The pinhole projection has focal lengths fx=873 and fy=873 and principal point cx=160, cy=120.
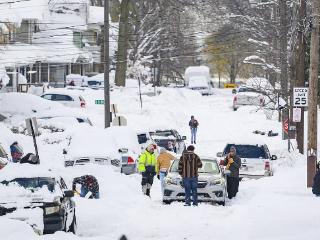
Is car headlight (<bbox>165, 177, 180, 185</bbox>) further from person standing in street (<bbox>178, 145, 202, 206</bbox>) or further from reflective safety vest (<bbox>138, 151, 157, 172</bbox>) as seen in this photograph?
reflective safety vest (<bbox>138, 151, 157, 172</bbox>)

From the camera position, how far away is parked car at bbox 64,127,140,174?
26.8m

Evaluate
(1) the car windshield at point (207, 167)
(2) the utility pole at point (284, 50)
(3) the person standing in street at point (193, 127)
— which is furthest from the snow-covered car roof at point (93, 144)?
(3) the person standing in street at point (193, 127)

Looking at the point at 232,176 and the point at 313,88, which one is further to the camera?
the point at 313,88

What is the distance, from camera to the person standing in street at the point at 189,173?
68.8 ft

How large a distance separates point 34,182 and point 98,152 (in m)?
10.8

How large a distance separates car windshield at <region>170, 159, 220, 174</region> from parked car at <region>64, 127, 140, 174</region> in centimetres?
461

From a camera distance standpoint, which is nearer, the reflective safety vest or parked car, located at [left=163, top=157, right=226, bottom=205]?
parked car, located at [left=163, top=157, right=226, bottom=205]

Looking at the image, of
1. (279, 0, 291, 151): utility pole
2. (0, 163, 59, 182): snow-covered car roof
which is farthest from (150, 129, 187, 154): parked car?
(0, 163, 59, 182): snow-covered car roof

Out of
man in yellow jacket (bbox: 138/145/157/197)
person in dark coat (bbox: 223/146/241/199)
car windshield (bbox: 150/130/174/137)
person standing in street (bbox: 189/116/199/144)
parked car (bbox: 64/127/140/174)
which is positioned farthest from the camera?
person standing in street (bbox: 189/116/199/144)

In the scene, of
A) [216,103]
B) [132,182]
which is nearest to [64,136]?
[132,182]

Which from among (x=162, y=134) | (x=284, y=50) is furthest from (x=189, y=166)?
(x=284, y=50)

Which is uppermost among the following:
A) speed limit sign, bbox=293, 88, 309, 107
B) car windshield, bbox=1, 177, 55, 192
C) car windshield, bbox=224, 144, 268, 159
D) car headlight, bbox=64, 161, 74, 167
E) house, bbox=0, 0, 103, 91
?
house, bbox=0, 0, 103, 91

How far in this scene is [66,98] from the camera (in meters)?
50.3

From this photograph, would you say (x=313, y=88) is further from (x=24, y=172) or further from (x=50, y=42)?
(x=50, y=42)
